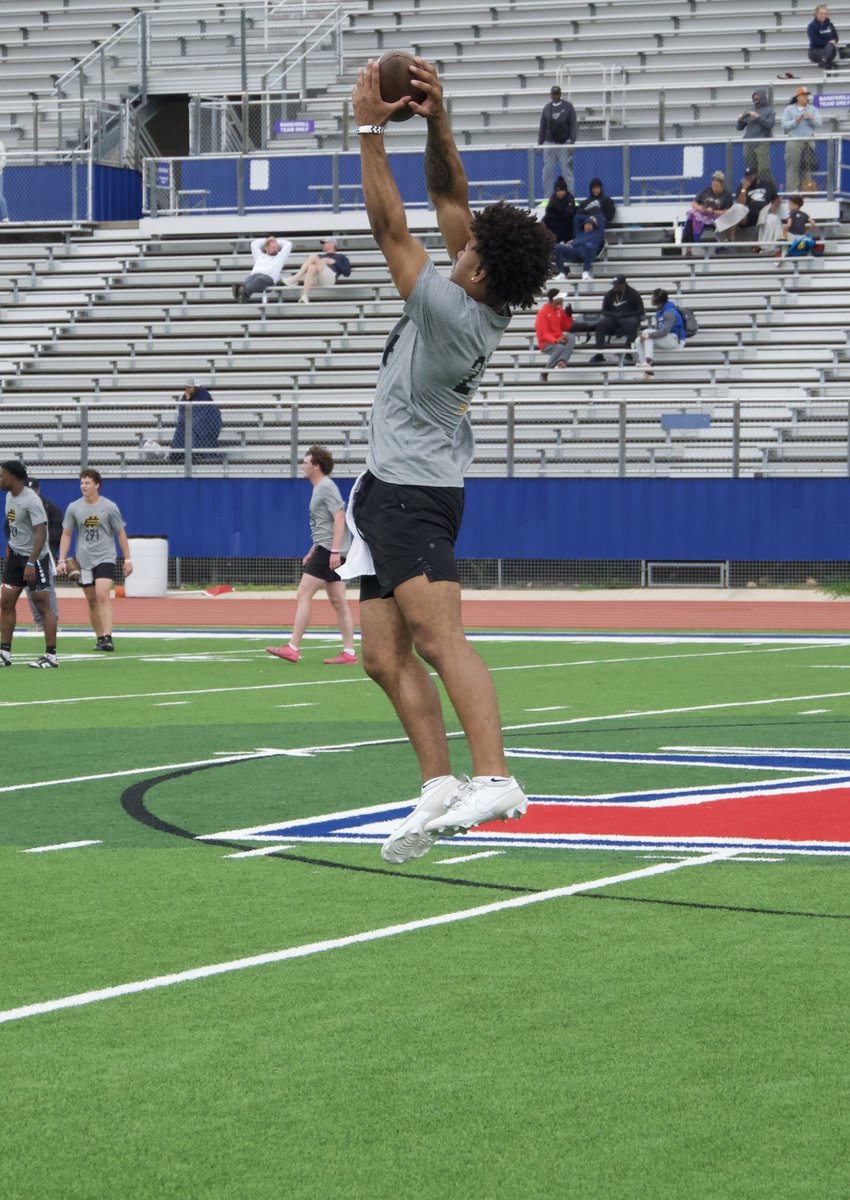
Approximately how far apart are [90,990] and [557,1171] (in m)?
2.09

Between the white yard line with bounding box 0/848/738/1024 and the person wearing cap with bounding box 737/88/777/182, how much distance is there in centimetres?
2855

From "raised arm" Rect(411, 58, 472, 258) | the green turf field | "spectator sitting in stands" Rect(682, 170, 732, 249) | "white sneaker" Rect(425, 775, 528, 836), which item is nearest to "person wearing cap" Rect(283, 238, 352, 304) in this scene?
"spectator sitting in stands" Rect(682, 170, 732, 249)

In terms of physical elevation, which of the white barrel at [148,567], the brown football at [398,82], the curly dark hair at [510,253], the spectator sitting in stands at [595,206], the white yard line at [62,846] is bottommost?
the white barrel at [148,567]

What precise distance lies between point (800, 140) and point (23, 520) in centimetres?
1998

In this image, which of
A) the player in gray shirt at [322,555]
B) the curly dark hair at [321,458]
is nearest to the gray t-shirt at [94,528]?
the player in gray shirt at [322,555]

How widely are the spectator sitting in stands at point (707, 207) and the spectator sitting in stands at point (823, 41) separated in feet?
14.4

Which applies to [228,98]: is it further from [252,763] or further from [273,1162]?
[273,1162]

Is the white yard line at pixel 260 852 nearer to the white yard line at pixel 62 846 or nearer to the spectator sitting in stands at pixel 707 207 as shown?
the white yard line at pixel 62 846

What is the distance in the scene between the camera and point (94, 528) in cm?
2159

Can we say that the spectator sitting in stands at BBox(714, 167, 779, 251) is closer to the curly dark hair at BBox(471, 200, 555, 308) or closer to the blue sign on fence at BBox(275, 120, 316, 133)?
the blue sign on fence at BBox(275, 120, 316, 133)

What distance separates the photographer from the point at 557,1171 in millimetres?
4566

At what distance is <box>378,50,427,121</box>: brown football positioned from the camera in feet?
23.2

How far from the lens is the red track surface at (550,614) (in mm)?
25531

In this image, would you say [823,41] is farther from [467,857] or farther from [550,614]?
[467,857]
